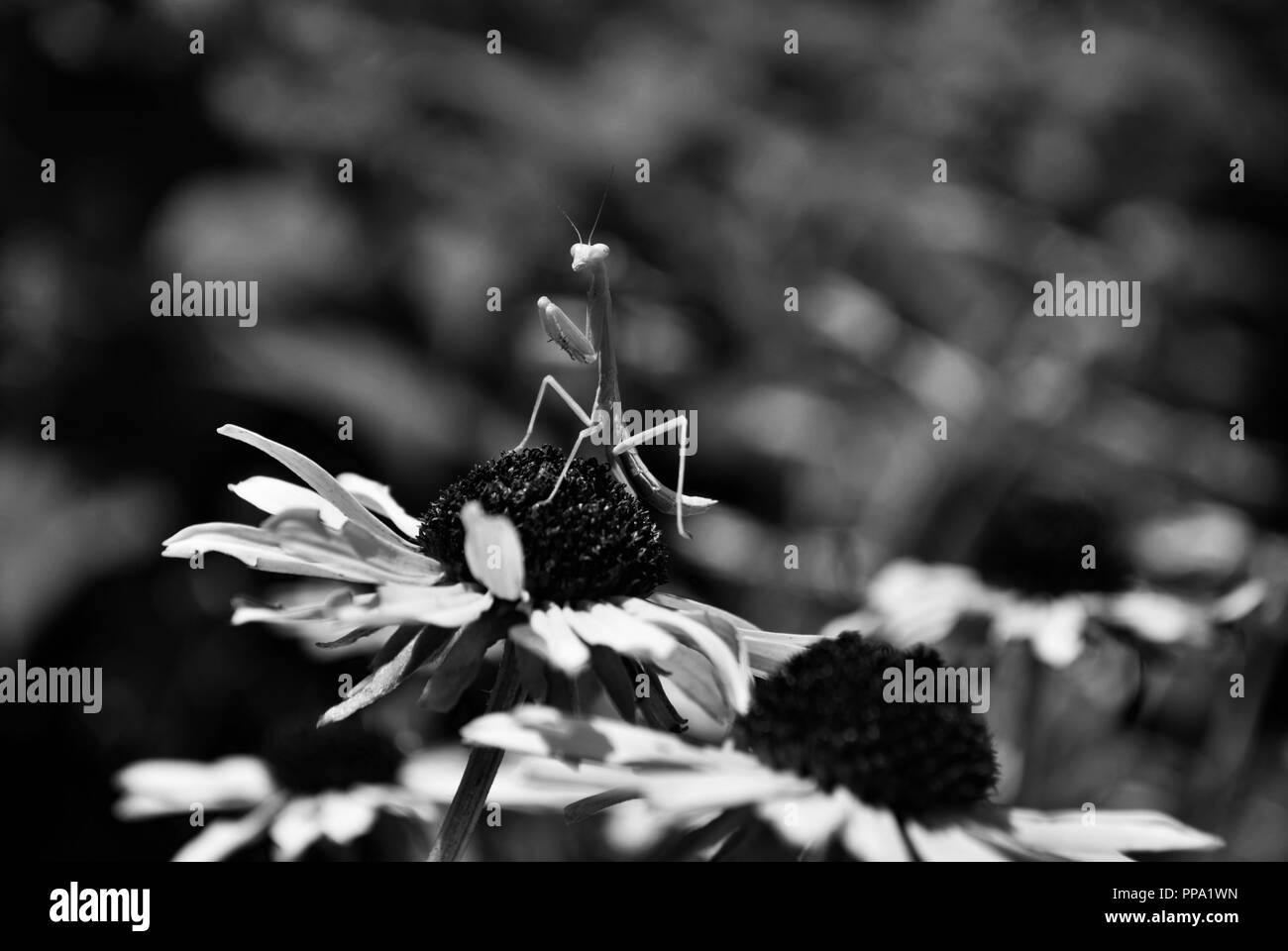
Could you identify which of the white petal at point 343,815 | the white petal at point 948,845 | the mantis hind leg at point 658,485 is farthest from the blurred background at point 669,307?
the mantis hind leg at point 658,485

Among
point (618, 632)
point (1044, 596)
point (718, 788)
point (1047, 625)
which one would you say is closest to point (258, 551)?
point (618, 632)

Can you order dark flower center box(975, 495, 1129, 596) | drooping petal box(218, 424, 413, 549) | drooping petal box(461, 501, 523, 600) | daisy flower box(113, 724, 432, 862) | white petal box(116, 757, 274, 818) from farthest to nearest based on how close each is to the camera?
dark flower center box(975, 495, 1129, 596)
white petal box(116, 757, 274, 818)
daisy flower box(113, 724, 432, 862)
drooping petal box(218, 424, 413, 549)
drooping petal box(461, 501, 523, 600)

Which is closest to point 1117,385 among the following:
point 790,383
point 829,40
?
point 790,383

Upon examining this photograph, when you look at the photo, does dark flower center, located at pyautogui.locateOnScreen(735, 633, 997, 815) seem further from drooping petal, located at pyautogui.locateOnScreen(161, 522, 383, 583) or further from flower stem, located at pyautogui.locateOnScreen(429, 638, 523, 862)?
drooping petal, located at pyautogui.locateOnScreen(161, 522, 383, 583)

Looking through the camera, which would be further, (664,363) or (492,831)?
(664,363)

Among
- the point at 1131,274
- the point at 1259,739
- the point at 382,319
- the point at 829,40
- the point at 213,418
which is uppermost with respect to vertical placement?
the point at 829,40

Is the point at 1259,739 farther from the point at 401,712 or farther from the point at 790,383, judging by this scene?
the point at 401,712

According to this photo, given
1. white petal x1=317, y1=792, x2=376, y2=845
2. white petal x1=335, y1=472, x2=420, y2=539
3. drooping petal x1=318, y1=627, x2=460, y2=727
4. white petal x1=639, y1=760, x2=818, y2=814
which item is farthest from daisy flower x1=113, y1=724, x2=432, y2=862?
white petal x1=639, y1=760, x2=818, y2=814
